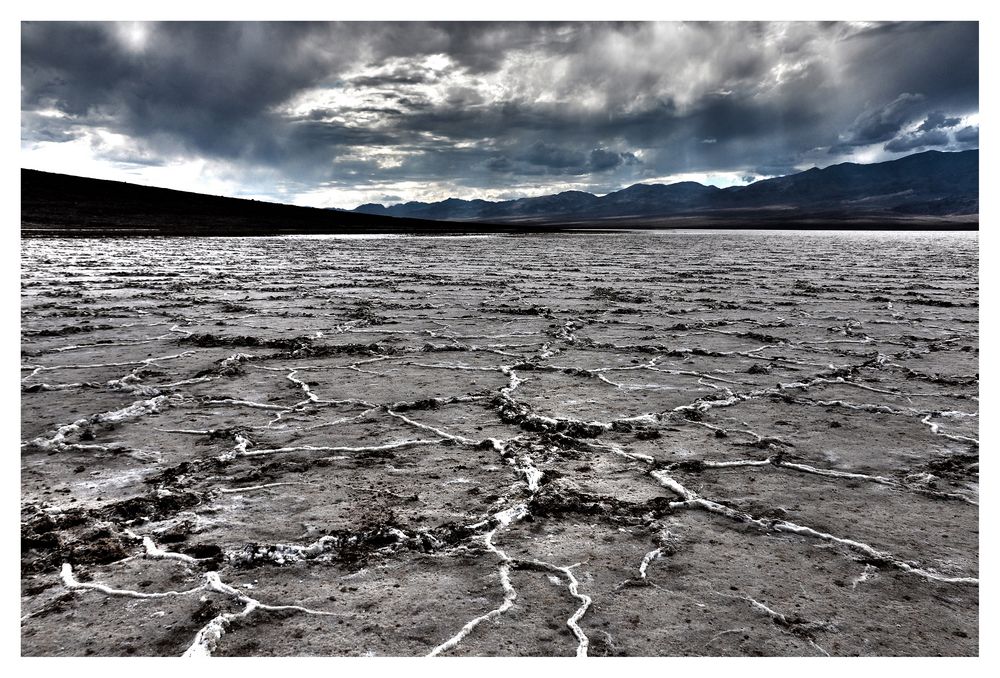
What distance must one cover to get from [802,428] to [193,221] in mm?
32884

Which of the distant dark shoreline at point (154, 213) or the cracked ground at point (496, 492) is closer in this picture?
the cracked ground at point (496, 492)

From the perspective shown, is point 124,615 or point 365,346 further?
point 365,346

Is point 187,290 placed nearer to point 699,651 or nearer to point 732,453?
point 732,453

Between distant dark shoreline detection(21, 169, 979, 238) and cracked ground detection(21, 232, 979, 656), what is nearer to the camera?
cracked ground detection(21, 232, 979, 656)

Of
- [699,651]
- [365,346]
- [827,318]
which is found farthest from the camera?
[827,318]

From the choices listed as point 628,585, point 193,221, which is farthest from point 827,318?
point 193,221

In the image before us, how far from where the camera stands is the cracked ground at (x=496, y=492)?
1385mm

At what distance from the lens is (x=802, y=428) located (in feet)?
8.77

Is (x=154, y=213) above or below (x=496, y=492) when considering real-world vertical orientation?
above

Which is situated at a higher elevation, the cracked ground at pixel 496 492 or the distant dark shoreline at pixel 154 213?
the distant dark shoreline at pixel 154 213

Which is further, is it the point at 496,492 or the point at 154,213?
the point at 154,213

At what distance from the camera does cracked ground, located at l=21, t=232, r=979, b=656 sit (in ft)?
4.54

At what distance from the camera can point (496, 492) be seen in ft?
6.65

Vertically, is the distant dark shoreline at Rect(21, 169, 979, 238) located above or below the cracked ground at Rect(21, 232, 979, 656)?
above
